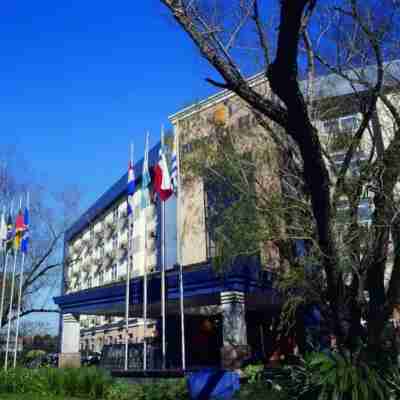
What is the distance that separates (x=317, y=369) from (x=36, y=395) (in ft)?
30.0

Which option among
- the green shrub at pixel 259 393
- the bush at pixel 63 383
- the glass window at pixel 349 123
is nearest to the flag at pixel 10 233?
the bush at pixel 63 383

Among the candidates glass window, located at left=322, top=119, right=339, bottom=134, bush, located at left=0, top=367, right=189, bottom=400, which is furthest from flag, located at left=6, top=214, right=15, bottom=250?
glass window, located at left=322, top=119, right=339, bottom=134

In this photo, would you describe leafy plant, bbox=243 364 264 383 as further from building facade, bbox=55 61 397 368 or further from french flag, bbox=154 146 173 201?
french flag, bbox=154 146 173 201

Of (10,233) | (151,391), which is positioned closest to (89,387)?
(151,391)

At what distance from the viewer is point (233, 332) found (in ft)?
58.6

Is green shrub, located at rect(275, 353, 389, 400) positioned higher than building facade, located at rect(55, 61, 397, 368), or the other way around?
building facade, located at rect(55, 61, 397, 368)

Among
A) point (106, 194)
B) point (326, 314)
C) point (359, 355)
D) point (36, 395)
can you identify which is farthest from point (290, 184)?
point (106, 194)

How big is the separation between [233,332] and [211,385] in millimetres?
5845

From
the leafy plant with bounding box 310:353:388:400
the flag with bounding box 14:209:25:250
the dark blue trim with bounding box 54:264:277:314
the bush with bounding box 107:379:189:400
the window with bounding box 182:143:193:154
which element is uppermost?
the window with bounding box 182:143:193:154

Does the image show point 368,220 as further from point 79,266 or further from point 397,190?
point 79,266

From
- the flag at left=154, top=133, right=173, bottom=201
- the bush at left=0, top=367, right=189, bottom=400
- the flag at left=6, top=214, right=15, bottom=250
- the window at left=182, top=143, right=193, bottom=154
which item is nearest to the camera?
the bush at left=0, top=367, right=189, bottom=400

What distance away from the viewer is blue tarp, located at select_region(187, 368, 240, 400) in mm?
12023

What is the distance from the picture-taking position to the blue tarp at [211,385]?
1202 centimetres

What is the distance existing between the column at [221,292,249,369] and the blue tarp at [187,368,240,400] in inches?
206
